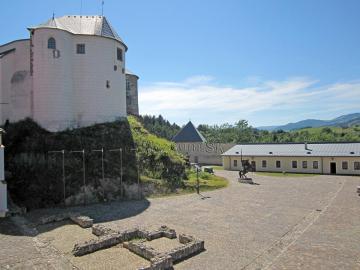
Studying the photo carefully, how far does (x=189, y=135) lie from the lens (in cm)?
6253

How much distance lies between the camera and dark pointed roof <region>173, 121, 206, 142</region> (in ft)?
201

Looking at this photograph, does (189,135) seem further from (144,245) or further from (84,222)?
(144,245)

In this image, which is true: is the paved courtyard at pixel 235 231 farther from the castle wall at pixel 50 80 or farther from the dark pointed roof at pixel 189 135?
the dark pointed roof at pixel 189 135

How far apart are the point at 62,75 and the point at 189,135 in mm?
34952

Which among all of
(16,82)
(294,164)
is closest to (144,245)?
(16,82)

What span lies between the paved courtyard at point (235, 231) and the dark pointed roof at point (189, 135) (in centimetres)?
3296

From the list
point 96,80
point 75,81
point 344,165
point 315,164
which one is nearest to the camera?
point 75,81

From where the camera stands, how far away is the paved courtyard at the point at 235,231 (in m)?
12.7

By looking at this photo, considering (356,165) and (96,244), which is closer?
(96,244)

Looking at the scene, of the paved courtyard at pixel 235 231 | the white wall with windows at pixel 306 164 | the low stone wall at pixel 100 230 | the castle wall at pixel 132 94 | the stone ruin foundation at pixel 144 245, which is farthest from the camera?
the castle wall at pixel 132 94

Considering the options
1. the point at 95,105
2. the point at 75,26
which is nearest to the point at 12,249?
the point at 95,105

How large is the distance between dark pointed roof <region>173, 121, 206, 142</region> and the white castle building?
2842 cm

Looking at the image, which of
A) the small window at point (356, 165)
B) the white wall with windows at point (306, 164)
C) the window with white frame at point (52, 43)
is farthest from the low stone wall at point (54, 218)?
the small window at point (356, 165)

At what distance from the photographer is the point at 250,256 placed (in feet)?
43.9
